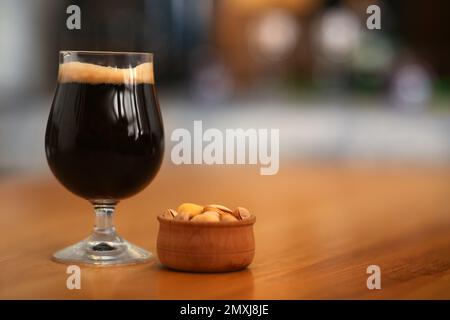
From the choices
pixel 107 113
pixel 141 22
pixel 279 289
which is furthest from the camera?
pixel 141 22

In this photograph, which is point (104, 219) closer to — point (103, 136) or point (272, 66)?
point (103, 136)

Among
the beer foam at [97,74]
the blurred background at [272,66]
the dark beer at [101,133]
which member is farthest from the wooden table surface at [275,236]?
the blurred background at [272,66]

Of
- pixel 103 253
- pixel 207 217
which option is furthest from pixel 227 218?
pixel 103 253

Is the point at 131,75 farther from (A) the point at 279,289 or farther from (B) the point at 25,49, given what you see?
(B) the point at 25,49

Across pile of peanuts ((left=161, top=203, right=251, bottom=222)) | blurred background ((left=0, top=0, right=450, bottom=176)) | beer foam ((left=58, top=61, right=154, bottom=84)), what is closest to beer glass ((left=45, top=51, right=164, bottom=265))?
beer foam ((left=58, top=61, right=154, bottom=84))

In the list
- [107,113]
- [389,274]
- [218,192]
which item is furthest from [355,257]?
[218,192]
